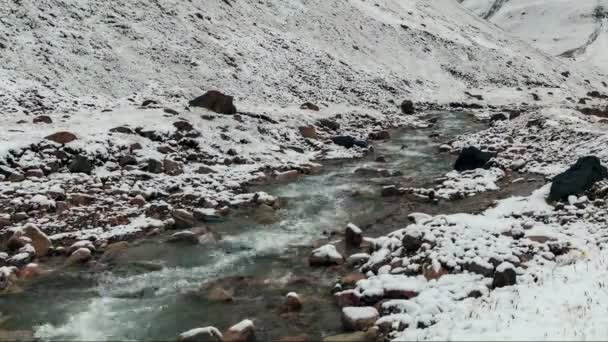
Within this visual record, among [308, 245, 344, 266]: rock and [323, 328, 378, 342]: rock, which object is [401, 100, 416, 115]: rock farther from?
[323, 328, 378, 342]: rock

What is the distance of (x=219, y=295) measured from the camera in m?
12.2

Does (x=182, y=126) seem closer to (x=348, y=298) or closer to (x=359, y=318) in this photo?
(x=348, y=298)

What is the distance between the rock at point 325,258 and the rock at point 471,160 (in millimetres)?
11506

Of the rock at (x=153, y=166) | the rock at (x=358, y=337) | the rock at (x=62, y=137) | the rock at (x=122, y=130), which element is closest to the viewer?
the rock at (x=358, y=337)

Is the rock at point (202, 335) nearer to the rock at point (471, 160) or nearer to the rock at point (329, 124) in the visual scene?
the rock at point (471, 160)

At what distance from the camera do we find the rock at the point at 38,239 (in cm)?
1425

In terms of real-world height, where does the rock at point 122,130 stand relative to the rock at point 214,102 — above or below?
below

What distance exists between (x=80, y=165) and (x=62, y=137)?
1.72m

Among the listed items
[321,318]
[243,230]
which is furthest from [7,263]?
[321,318]

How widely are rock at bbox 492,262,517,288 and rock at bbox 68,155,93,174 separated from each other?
567 inches

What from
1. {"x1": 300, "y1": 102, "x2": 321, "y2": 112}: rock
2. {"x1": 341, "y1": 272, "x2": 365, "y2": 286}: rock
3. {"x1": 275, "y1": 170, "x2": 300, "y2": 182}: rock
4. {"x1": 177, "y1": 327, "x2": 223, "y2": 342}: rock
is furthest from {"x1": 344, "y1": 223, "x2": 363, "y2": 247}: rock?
{"x1": 300, "y1": 102, "x2": 321, "y2": 112}: rock

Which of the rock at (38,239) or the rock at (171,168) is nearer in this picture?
the rock at (38,239)

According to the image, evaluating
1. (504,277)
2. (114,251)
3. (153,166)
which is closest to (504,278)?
(504,277)

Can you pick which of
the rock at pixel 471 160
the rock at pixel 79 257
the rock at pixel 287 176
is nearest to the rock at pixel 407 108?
the rock at pixel 471 160
